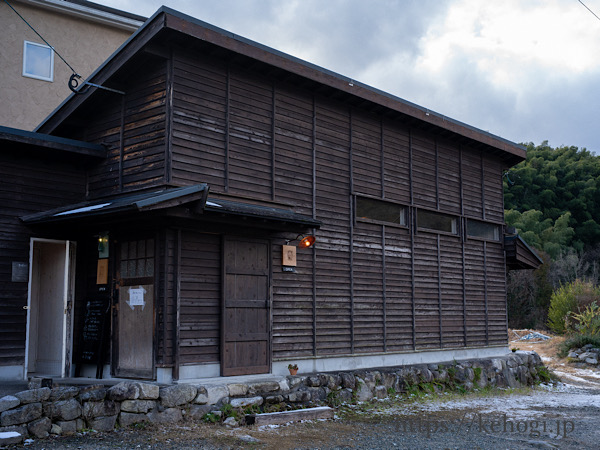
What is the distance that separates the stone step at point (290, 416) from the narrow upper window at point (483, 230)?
23.5 ft

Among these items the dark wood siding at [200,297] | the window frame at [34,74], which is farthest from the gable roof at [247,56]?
the window frame at [34,74]

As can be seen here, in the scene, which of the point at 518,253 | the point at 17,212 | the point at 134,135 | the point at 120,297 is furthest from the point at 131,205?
the point at 518,253

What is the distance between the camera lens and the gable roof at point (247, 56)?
9266 millimetres

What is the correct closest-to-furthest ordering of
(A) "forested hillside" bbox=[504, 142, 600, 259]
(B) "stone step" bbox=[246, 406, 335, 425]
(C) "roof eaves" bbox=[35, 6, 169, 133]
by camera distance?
(B) "stone step" bbox=[246, 406, 335, 425] < (C) "roof eaves" bbox=[35, 6, 169, 133] < (A) "forested hillside" bbox=[504, 142, 600, 259]

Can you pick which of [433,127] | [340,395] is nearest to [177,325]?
[340,395]

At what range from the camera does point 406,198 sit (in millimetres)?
13516

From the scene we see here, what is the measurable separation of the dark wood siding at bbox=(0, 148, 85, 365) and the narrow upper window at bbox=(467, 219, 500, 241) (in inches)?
369

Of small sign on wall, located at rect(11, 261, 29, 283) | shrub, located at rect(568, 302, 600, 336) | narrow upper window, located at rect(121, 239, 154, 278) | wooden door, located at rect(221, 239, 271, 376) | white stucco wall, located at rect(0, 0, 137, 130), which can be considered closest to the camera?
narrow upper window, located at rect(121, 239, 154, 278)

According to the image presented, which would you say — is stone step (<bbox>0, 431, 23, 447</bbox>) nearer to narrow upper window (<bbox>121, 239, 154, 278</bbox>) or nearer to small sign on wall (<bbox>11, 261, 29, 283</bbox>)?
narrow upper window (<bbox>121, 239, 154, 278</bbox>)

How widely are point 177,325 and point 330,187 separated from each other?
4.28 metres

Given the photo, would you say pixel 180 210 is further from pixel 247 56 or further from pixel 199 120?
pixel 247 56

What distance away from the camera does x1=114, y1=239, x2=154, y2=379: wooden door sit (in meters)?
9.34

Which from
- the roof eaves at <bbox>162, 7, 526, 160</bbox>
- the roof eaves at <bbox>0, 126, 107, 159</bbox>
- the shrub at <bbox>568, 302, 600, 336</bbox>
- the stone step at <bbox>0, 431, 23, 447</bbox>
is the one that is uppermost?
the roof eaves at <bbox>162, 7, 526, 160</bbox>

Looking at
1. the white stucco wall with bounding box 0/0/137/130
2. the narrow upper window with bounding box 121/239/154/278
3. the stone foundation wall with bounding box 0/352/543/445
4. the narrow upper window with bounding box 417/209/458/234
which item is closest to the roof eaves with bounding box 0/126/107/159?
the narrow upper window with bounding box 121/239/154/278
